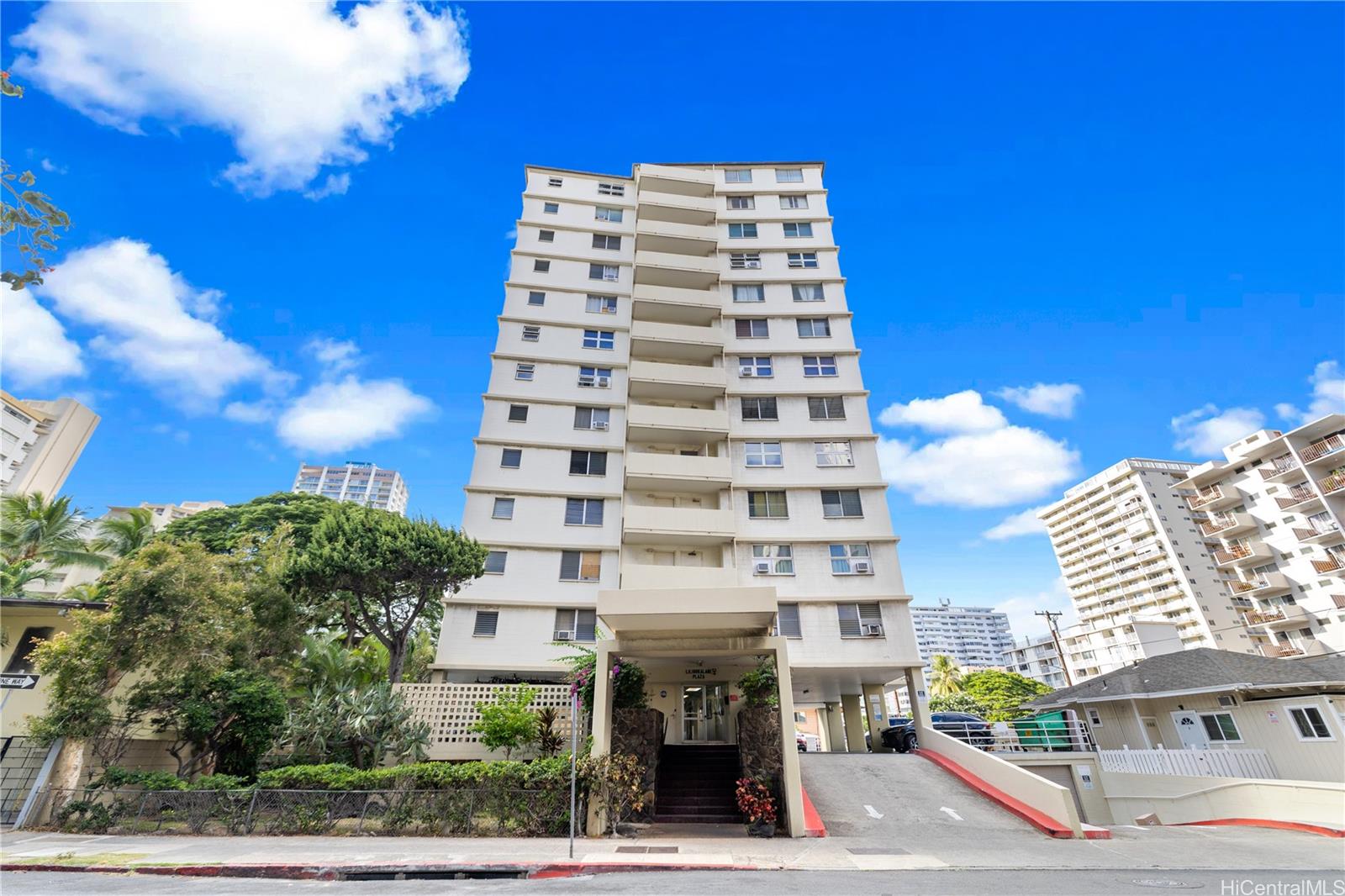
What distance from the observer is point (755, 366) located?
96.7 ft

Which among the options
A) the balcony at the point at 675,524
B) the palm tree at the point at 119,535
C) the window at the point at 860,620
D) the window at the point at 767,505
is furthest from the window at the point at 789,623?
the palm tree at the point at 119,535

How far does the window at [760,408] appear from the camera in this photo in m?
28.1

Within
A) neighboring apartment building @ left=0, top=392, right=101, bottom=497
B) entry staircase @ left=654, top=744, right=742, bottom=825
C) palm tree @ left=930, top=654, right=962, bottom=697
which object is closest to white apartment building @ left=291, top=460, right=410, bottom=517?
neighboring apartment building @ left=0, top=392, right=101, bottom=497

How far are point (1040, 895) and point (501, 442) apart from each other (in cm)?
2326

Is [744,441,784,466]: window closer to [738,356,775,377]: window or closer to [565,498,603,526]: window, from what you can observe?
[738,356,775,377]: window

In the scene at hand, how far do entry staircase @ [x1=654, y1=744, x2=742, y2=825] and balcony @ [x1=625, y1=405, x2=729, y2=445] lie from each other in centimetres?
1363

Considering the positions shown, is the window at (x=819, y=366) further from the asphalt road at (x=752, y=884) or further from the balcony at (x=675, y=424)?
the asphalt road at (x=752, y=884)

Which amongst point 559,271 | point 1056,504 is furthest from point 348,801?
point 1056,504

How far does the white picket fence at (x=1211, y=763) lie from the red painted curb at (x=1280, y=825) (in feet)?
3.96

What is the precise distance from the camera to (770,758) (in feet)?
41.4

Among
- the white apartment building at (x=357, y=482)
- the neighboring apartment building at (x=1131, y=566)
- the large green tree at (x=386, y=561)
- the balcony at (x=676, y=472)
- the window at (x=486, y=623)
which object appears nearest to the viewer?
the large green tree at (x=386, y=561)

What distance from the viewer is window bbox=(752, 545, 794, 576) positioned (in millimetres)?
24047

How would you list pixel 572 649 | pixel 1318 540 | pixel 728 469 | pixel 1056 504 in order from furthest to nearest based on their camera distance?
1. pixel 1056 504
2. pixel 1318 540
3. pixel 728 469
4. pixel 572 649

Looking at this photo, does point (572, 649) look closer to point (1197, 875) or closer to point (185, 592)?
point (185, 592)
